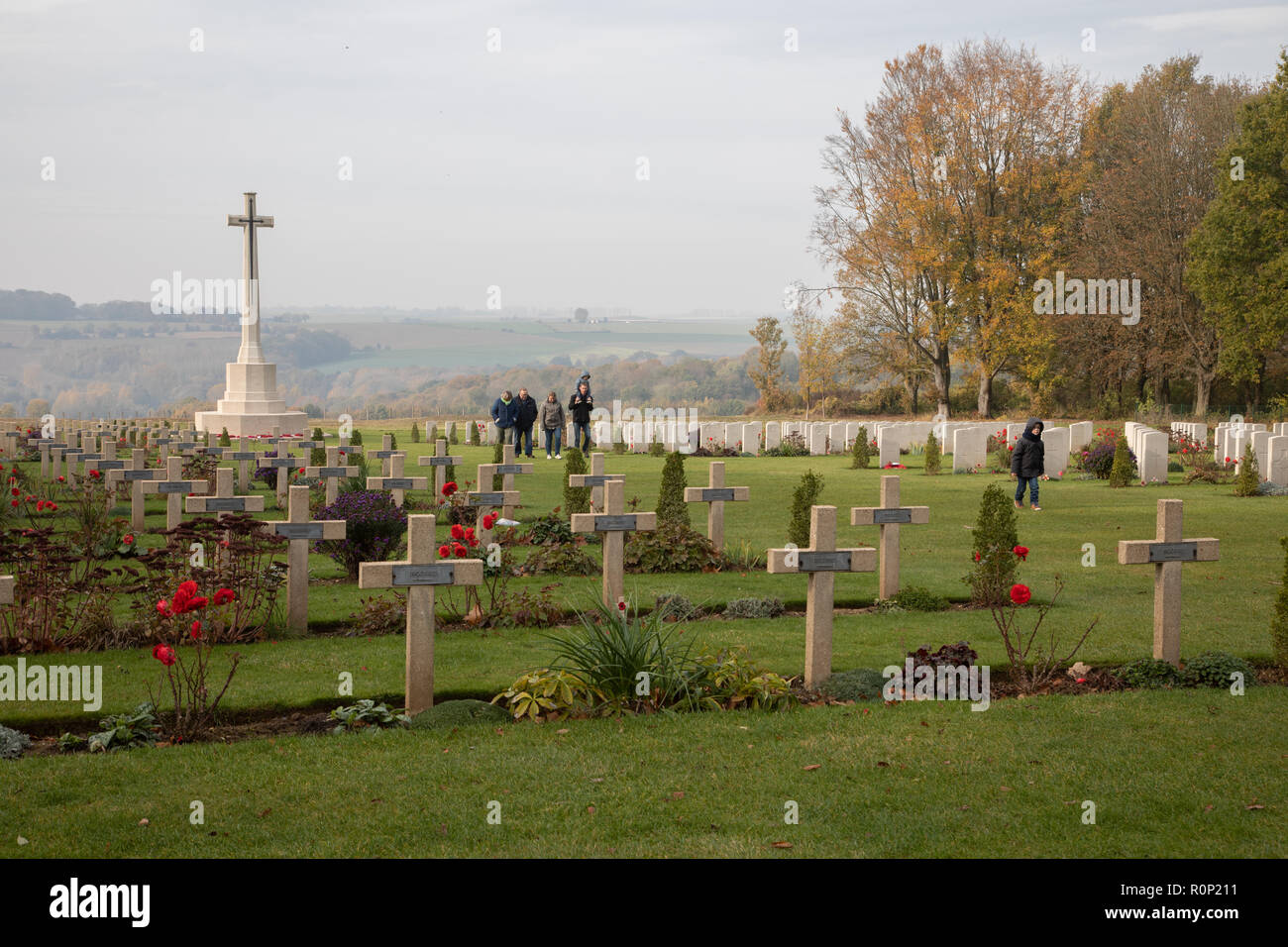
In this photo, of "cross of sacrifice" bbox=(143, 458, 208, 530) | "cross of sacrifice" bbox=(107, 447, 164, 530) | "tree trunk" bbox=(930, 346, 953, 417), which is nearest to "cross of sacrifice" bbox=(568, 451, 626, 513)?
"cross of sacrifice" bbox=(143, 458, 208, 530)

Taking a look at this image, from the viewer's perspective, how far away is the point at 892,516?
33.3ft

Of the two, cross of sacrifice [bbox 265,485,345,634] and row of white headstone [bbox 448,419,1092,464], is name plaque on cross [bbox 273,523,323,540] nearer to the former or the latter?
cross of sacrifice [bbox 265,485,345,634]

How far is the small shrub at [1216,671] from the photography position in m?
7.27

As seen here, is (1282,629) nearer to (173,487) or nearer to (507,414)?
(173,487)

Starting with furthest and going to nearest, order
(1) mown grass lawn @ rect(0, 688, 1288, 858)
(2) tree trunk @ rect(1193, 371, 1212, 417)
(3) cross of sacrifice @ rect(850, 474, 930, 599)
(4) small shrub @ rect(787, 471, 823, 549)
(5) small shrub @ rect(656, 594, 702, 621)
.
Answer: (2) tree trunk @ rect(1193, 371, 1212, 417), (4) small shrub @ rect(787, 471, 823, 549), (3) cross of sacrifice @ rect(850, 474, 930, 599), (5) small shrub @ rect(656, 594, 702, 621), (1) mown grass lawn @ rect(0, 688, 1288, 858)

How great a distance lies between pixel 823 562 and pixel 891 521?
3.03 meters

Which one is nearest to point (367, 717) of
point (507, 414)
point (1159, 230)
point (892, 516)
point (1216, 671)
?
point (892, 516)

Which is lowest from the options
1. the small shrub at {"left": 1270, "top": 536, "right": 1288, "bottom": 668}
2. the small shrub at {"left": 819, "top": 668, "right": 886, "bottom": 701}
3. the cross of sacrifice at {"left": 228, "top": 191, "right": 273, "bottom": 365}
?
the small shrub at {"left": 819, "top": 668, "right": 886, "bottom": 701}

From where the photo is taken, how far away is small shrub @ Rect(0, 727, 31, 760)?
601 cm

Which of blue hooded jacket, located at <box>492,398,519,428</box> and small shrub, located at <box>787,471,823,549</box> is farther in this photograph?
blue hooded jacket, located at <box>492,398,519,428</box>

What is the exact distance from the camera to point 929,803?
5094 mm

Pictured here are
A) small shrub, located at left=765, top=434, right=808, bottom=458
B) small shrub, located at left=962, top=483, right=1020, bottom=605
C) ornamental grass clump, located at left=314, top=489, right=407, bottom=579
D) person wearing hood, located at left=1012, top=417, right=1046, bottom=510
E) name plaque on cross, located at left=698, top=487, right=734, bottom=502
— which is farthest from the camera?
small shrub, located at left=765, top=434, right=808, bottom=458

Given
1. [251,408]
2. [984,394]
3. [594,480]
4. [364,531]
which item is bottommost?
[364,531]
